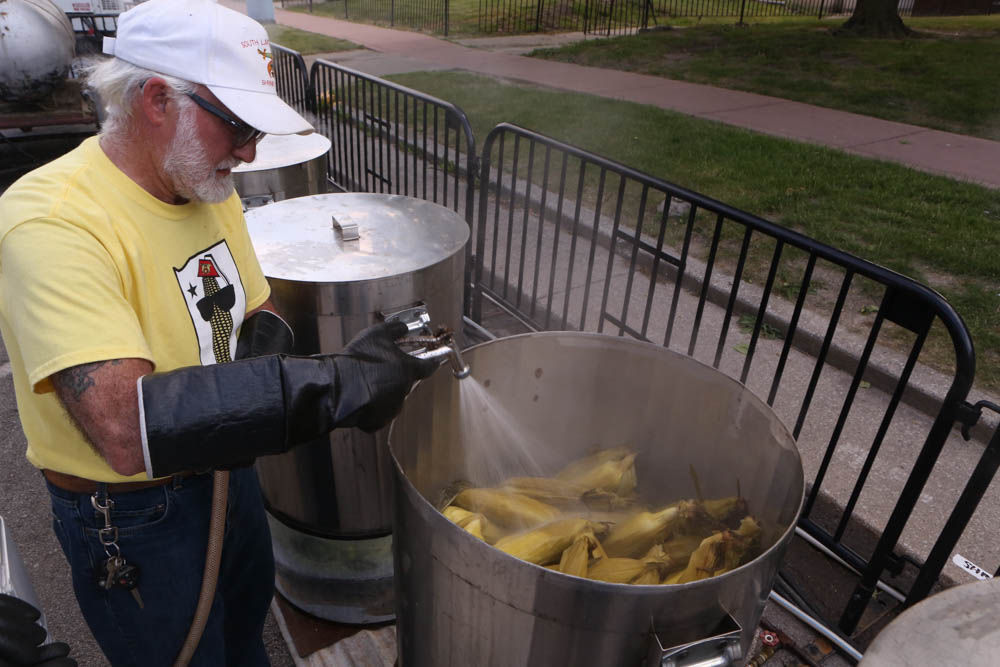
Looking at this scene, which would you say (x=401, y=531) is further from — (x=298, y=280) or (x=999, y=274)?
(x=999, y=274)

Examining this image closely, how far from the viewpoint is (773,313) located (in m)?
4.54

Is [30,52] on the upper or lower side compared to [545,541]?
upper

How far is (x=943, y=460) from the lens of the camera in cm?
341

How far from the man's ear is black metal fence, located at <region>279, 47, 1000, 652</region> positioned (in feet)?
6.43

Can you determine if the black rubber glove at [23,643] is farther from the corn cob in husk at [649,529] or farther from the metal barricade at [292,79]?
the metal barricade at [292,79]

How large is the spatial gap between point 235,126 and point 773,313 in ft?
12.8

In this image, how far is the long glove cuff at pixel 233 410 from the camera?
1.24m

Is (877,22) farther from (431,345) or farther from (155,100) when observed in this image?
(155,100)

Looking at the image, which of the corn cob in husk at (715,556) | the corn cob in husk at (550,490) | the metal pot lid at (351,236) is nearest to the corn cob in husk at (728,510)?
the corn cob in husk at (715,556)

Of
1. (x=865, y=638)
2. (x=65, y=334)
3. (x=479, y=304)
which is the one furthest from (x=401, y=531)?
(x=479, y=304)

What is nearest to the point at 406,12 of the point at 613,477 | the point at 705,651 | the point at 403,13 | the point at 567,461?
the point at 403,13

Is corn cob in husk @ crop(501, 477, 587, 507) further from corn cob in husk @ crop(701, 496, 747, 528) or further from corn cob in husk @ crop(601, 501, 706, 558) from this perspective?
corn cob in husk @ crop(701, 496, 747, 528)

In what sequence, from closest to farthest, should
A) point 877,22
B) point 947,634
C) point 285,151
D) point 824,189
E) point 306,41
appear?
point 947,634
point 285,151
point 824,189
point 877,22
point 306,41

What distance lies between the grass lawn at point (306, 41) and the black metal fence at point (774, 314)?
9429 millimetres
